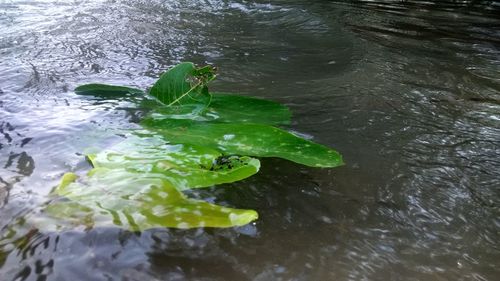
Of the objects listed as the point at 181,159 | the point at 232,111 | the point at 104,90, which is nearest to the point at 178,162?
the point at 181,159

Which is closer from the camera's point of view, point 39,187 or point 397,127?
point 39,187

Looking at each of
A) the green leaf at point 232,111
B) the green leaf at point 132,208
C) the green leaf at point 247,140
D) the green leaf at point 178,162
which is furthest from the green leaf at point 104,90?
the green leaf at point 132,208

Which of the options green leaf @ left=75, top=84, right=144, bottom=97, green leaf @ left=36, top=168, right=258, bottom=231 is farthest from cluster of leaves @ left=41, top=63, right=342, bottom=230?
green leaf @ left=75, top=84, right=144, bottom=97

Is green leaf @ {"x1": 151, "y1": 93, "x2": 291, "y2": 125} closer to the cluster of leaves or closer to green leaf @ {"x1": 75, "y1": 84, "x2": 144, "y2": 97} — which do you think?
the cluster of leaves

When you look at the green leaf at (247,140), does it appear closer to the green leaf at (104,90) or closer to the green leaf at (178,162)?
the green leaf at (178,162)

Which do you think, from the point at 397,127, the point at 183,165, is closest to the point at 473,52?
the point at 397,127

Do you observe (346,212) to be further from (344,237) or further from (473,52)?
(473,52)

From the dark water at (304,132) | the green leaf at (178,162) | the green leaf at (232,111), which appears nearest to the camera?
the dark water at (304,132)

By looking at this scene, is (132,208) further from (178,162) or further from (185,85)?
(185,85)
